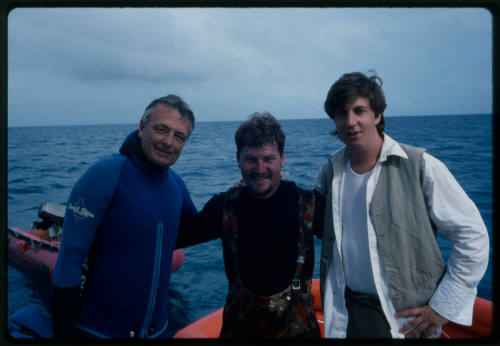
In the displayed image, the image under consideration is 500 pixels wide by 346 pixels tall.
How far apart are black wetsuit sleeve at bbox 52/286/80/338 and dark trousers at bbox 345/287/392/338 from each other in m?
1.49

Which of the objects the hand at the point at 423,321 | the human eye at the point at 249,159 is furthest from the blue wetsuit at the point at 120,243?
the hand at the point at 423,321

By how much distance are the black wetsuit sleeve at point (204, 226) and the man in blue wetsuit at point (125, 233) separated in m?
0.16

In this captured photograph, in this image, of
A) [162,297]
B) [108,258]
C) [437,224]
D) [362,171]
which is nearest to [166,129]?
[108,258]

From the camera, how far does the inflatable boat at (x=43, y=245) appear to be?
4406mm

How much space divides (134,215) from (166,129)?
1.65 ft

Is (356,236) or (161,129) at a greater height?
(161,129)

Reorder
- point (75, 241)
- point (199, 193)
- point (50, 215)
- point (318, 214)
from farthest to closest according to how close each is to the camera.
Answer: point (199, 193) < point (50, 215) < point (318, 214) < point (75, 241)

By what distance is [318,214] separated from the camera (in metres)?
1.70

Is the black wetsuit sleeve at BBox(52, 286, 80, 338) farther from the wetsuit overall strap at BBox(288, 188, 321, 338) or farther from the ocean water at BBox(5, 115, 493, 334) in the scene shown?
the wetsuit overall strap at BBox(288, 188, 321, 338)

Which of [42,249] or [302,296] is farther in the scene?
[42,249]

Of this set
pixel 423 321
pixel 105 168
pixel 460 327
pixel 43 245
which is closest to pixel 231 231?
pixel 105 168

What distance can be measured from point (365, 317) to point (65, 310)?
63.8 inches

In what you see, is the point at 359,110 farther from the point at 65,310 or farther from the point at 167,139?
the point at 65,310

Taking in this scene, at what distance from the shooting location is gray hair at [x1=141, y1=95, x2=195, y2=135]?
1652 mm
